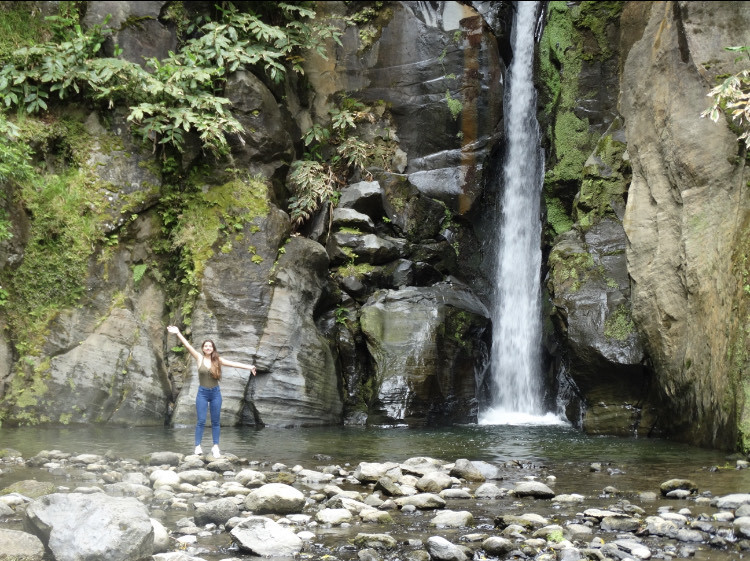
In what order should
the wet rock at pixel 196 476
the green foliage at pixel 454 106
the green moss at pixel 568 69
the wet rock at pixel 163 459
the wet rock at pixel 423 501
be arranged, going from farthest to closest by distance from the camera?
the green foliage at pixel 454 106, the green moss at pixel 568 69, the wet rock at pixel 163 459, the wet rock at pixel 196 476, the wet rock at pixel 423 501

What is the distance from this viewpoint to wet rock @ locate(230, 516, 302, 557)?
4.58 metres

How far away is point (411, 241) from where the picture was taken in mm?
15562

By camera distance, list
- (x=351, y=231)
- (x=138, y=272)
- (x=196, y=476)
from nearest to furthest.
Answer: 1. (x=196, y=476)
2. (x=138, y=272)
3. (x=351, y=231)

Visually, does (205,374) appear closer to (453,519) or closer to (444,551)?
(453,519)

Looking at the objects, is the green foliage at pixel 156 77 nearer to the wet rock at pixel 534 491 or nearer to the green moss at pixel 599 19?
the green moss at pixel 599 19

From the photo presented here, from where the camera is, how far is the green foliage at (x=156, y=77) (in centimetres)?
1330

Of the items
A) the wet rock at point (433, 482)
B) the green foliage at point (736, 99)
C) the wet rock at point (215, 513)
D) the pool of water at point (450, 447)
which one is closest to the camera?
the wet rock at point (215, 513)

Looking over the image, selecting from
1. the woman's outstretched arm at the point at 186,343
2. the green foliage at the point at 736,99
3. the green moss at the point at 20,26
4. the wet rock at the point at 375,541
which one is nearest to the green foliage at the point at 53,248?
the green moss at the point at 20,26

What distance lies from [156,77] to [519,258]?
29.6 feet

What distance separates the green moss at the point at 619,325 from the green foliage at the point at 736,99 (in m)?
3.81

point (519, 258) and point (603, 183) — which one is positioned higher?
point (603, 183)

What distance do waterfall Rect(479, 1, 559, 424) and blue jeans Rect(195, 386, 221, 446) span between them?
656 cm

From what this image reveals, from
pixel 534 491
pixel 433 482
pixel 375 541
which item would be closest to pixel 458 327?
pixel 433 482

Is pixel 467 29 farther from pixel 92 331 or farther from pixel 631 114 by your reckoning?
pixel 92 331
